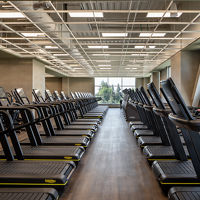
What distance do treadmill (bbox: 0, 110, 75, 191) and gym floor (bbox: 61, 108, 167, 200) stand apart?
207mm

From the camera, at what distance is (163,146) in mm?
3715

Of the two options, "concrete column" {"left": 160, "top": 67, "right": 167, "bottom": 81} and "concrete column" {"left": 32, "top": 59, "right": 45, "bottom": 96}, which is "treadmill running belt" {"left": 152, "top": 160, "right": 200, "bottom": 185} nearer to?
"concrete column" {"left": 32, "top": 59, "right": 45, "bottom": 96}

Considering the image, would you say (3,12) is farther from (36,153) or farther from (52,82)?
(52,82)

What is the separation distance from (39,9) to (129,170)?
17.5 ft

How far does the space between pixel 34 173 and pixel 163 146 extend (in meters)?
2.05

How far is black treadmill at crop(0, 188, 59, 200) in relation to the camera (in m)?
1.93

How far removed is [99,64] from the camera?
17.2m

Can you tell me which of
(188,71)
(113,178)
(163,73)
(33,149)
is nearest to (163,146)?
(113,178)

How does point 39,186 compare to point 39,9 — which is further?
point 39,9

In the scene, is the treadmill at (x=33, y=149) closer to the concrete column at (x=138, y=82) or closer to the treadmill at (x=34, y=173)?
the treadmill at (x=34, y=173)

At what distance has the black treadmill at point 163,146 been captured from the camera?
2860 millimetres

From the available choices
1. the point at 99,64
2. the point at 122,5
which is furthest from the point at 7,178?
the point at 99,64

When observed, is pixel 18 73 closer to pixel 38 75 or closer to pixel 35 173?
pixel 38 75

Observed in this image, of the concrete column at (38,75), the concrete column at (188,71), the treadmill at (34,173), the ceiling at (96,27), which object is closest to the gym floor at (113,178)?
the treadmill at (34,173)
